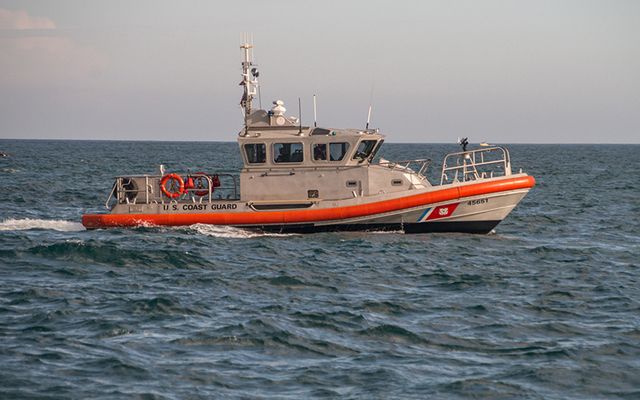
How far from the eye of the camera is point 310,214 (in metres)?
21.4

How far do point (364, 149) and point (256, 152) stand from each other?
2565mm

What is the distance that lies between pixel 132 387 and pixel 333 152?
11862 mm

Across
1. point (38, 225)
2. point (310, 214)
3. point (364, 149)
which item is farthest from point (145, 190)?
point (364, 149)

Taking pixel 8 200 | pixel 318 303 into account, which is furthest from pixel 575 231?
pixel 8 200

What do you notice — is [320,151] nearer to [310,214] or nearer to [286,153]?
[286,153]

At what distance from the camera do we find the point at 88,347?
11.9m

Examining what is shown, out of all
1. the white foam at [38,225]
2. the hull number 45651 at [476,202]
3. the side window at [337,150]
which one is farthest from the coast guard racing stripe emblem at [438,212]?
the white foam at [38,225]

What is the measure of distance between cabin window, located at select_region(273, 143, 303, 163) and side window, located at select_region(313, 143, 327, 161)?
36 cm

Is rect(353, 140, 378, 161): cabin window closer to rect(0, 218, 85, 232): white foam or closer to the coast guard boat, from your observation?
the coast guard boat

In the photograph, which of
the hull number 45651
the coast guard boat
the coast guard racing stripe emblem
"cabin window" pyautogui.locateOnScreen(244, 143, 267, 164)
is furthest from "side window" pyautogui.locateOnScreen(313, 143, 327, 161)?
the hull number 45651

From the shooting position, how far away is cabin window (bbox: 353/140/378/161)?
21.6m

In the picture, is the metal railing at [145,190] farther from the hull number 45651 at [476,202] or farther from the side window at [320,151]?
the hull number 45651 at [476,202]

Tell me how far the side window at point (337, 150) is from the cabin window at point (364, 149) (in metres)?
0.28

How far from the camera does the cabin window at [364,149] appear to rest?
2158 centimetres
